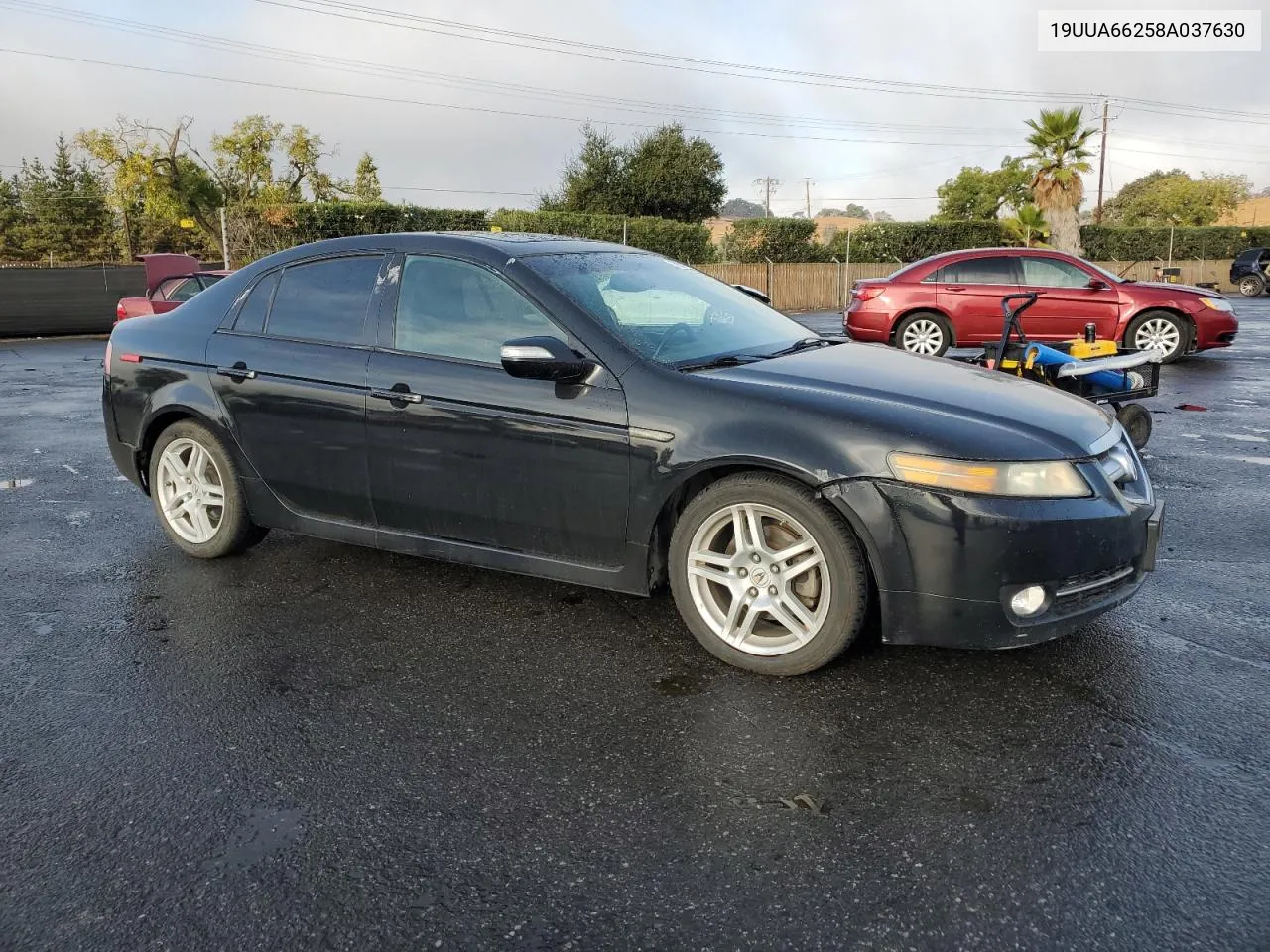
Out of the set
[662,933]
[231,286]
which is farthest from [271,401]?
[662,933]

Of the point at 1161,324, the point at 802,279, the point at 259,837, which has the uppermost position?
the point at 802,279

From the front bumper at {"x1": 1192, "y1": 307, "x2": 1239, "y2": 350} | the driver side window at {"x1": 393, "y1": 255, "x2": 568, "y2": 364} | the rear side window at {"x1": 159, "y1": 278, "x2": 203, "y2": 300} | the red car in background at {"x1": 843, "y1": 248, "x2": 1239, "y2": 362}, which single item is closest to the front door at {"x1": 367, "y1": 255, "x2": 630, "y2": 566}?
the driver side window at {"x1": 393, "y1": 255, "x2": 568, "y2": 364}

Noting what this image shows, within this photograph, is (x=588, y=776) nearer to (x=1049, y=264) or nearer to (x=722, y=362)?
(x=722, y=362)

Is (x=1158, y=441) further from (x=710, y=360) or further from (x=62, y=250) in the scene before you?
(x=62, y=250)

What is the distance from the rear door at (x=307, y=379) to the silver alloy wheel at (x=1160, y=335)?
1212 centimetres

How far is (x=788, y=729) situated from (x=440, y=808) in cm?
111

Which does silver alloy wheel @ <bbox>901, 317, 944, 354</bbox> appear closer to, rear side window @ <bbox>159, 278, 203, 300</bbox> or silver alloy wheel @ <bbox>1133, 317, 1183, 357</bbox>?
silver alloy wheel @ <bbox>1133, 317, 1183, 357</bbox>

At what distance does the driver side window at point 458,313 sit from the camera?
4039mm

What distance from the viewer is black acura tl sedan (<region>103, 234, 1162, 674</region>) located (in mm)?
3281

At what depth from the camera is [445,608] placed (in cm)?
431

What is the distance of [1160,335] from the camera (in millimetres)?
13562

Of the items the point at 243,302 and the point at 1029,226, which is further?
the point at 1029,226

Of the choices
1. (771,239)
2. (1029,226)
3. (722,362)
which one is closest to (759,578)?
(722,362)

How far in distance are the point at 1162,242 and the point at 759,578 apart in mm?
43069
